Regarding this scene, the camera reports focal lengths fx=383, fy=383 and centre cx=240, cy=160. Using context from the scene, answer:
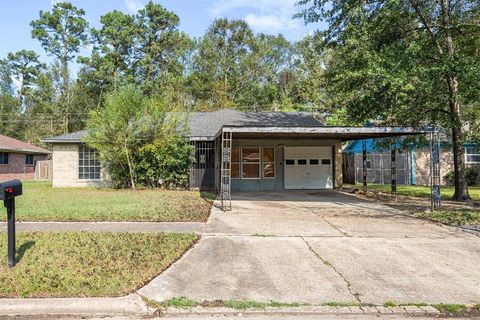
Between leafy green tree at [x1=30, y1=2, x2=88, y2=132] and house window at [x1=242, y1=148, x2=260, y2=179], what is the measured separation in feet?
102

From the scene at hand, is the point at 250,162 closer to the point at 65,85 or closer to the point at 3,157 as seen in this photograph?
the point at 3,157

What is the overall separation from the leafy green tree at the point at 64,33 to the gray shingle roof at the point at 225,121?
84.3ft

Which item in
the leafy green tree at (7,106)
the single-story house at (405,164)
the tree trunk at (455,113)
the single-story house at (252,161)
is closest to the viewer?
the tree trunk at (455,113)

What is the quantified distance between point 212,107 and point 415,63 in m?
28.0

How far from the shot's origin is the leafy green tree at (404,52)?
1189 centimetres

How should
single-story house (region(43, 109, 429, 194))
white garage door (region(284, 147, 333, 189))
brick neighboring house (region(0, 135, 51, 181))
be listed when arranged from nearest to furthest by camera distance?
1. single-story house (region(43, 109, 429, 194))
2. white garage door (region(284, 147, 333, 189))
3. brick neighboring house (region(0, 135, 51, 181))

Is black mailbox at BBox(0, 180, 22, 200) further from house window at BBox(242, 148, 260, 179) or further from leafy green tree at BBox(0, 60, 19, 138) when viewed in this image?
leafy green tree at BBox(0, 60, 19, 138)

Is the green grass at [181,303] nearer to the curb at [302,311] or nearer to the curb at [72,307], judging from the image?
the curb at [302,311]

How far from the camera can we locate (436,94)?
43.2 ft

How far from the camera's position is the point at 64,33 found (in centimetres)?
4447

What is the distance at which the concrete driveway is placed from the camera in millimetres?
4838

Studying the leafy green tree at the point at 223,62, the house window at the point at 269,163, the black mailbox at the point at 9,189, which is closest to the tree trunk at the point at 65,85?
the leafy green tree at the point at 223,62

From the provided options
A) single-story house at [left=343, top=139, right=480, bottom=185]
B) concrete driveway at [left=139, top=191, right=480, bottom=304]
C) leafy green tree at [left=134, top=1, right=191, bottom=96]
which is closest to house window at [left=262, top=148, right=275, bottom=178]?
single-story house at [left=343, top=139, right=480, bottom=185]

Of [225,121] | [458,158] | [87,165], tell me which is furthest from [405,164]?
[87,165]
